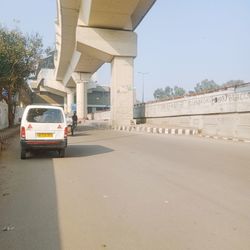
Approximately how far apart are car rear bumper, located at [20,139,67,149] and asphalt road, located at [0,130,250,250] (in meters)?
1.46

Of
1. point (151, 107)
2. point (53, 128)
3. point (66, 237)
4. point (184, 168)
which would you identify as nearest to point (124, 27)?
point (151, 107)

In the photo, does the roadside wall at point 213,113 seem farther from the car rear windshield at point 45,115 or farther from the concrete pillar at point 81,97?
the concrete pillar at point 81,97

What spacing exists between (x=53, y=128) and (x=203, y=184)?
6.08 meters

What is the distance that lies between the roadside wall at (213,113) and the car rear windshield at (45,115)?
9.75 m

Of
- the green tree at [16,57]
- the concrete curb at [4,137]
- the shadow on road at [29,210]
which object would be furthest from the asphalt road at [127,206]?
the green tree at [16,57]

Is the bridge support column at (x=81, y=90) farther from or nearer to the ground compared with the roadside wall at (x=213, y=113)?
farther from the ground

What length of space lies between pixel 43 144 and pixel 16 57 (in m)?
18.5

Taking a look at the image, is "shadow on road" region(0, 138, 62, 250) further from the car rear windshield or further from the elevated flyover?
the elevated flyover

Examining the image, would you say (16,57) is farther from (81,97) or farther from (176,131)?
(81,97)

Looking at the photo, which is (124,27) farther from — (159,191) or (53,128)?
(159,191)

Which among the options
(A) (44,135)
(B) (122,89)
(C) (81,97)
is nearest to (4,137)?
(A) (44,135)

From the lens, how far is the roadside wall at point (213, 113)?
18422 mm

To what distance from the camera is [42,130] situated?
11.8 m

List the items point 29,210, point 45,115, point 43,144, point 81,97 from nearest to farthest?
point 29,210 < point 43,144 < point 45,115 < point 81,97
